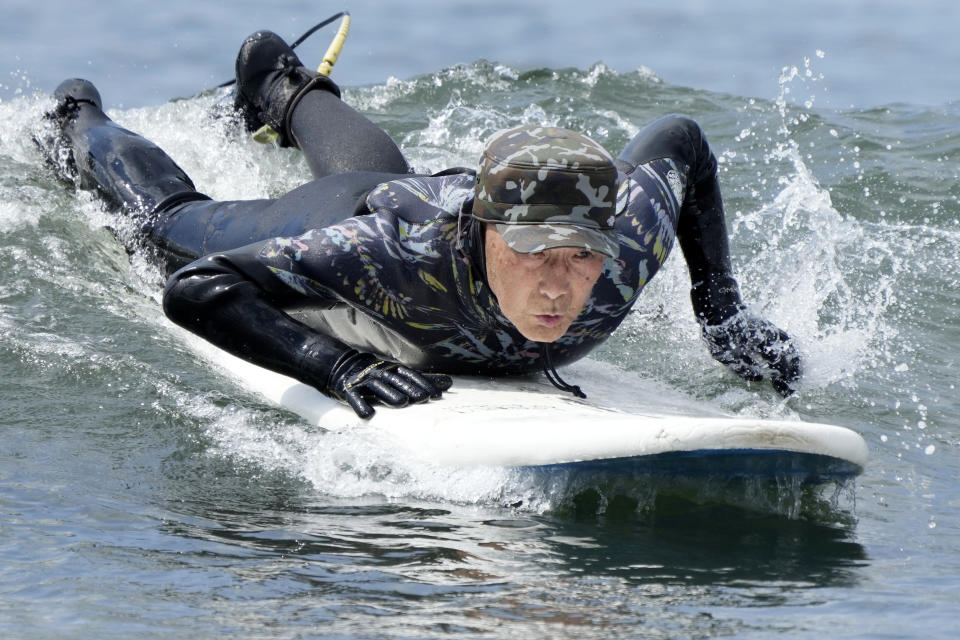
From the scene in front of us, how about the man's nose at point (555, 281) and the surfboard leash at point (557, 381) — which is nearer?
the man's nose at point (555, 281)

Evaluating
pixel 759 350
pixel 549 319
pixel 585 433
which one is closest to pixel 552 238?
pixel 549 319

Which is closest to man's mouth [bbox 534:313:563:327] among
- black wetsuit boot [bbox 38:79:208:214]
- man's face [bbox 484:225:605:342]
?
man's face [bbox 484:225:605:342]

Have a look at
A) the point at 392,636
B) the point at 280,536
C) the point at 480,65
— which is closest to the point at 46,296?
the point at 280,536

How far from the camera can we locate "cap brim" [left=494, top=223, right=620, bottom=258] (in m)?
2.91

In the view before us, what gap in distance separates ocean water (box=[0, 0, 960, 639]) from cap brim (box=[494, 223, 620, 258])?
53 centimetres

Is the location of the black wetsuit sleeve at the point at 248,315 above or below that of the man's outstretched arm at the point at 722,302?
below

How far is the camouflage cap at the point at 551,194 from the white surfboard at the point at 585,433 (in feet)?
1.32

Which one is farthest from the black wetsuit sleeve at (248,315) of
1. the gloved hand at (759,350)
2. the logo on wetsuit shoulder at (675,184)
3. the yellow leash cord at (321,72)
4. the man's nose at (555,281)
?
the yellow leash cord at (321,72)

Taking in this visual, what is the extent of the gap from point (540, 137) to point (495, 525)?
2.79 feet

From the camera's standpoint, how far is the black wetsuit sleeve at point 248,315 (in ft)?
10.7

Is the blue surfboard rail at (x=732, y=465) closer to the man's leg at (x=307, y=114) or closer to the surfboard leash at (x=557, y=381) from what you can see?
the surfboard leash at (x=557, y=381)

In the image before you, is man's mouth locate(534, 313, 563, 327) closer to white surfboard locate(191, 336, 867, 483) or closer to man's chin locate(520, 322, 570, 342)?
man's chin locate(520, 322, 570, 342)

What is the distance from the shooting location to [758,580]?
2621 millimetres

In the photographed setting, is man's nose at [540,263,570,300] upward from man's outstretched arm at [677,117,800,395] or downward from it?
downward
